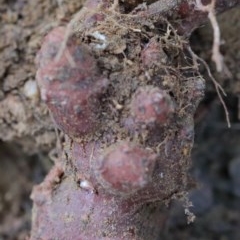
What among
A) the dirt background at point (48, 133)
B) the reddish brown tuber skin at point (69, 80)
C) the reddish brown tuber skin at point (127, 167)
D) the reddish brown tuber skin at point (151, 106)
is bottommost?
the dirt background at point (48, 133)

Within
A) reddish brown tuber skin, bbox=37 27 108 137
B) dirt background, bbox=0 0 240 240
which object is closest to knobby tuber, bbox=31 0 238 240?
reddish brown tuber skin, bbox=37 27 108 137

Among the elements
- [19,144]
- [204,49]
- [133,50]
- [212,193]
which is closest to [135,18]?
[133,50]

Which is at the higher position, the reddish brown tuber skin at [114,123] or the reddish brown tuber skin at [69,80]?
the reddish brown tuber skin at [69,80]

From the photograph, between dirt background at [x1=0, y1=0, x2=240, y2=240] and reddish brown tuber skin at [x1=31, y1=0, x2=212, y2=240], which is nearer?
reddish brown tuber skin at [x1=31, y1=0, x2=212, y2=240]

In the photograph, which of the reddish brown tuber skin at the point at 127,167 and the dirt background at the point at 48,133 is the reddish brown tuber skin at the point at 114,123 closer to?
the reddish brown tuber skin at the point at 127,167

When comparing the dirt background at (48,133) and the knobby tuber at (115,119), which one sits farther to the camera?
the dirt background at (48,133)

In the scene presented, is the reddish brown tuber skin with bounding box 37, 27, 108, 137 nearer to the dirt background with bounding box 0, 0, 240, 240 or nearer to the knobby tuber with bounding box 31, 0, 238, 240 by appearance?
the knobby tuber with bounding box 31, 0, 238, 240

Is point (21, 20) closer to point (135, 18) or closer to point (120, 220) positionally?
point (135, 18)

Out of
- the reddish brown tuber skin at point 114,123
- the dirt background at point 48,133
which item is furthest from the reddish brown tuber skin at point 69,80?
the dirt background at point 48,133
